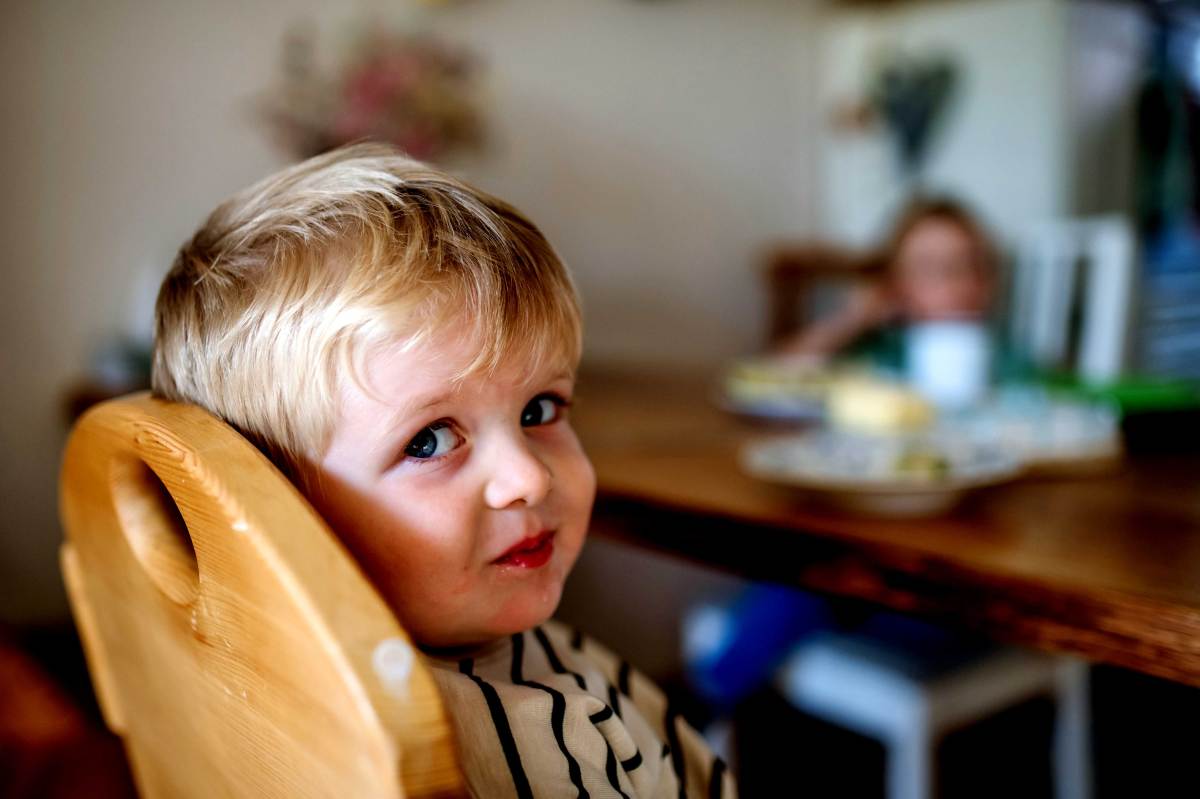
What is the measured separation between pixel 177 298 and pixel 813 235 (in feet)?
9.13

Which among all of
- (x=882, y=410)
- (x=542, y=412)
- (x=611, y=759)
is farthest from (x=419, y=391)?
(x=882, y=410)

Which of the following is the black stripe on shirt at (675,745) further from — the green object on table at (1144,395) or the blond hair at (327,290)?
the green object on table at (1144,395)

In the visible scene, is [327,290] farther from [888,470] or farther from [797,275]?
[797,275]

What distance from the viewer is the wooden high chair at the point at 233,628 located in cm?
32

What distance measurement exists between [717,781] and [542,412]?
0.93 ft

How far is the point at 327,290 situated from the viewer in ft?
1.67

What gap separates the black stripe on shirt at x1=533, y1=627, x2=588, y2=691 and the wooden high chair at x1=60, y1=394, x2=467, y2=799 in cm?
21

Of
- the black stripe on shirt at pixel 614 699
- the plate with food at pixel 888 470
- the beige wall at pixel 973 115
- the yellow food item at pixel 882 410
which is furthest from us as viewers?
the beige wall at pixel 973 115

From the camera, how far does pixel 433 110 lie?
1995 millimetres

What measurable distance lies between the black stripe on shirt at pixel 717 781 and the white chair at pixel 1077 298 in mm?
1765

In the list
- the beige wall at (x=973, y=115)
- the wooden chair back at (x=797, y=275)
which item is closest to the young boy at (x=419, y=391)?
the wooden chair back at (x=797, y=275)

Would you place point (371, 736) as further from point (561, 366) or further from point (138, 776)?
point (138, 776)

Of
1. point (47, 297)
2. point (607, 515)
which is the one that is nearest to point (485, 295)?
point (607, 515)

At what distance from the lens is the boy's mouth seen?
0.56 metres
